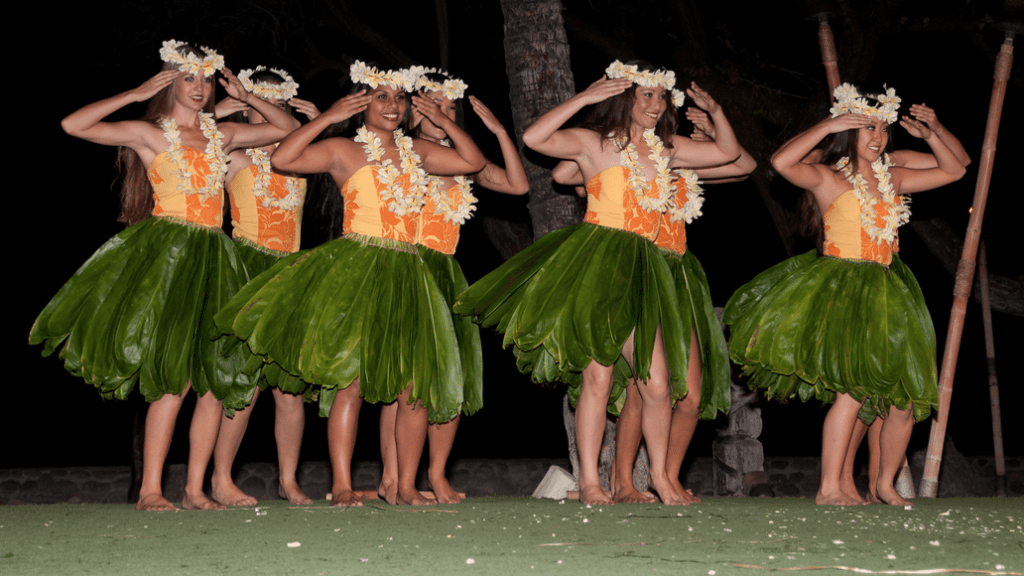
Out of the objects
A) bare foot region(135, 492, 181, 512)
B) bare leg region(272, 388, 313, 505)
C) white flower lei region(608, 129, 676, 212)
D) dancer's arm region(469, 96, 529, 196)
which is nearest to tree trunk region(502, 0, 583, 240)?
dancer's arm region(469, 96, 529, 196)

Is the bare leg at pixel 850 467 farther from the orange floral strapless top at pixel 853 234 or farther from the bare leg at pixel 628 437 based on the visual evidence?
the bare leg at pixel 628 437

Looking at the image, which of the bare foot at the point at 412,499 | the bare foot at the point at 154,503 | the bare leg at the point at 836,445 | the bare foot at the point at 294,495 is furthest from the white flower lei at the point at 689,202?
the bare foot at the point at 154,503

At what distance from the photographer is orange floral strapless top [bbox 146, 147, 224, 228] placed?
339 centimetres

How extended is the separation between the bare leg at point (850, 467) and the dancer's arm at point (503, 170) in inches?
57.4

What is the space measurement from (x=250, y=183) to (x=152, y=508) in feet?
4.13

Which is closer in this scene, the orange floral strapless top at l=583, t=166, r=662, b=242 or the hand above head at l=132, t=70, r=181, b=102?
the hand above head at l=132, t=70, r=181, b=102

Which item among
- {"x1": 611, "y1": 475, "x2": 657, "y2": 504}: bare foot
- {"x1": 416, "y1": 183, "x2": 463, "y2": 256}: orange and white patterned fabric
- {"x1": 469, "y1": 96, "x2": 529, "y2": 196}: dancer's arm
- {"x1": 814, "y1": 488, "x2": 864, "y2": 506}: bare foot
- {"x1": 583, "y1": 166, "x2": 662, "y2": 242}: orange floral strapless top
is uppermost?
{"x1": 469, "y1": 96, "x2": 529, "y2": 196}: dancer's arm

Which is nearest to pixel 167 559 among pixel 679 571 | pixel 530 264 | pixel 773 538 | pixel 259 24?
pixel 679 571

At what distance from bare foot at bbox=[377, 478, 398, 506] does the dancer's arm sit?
111 cm

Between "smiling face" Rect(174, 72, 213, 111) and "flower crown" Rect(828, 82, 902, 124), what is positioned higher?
"flower crown" Rect(828, 82, 902, 124)

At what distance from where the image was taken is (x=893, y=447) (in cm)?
354

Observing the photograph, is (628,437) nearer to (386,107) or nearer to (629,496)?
(629,496)

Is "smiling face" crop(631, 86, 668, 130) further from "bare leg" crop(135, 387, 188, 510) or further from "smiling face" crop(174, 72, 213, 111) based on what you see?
"bare leg" crop(135, 387, 188, 510)

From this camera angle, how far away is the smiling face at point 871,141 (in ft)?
12.2
